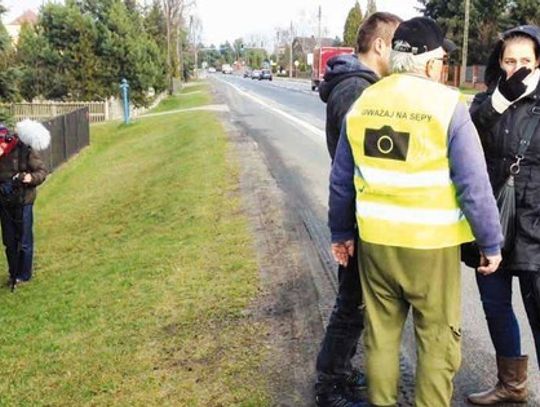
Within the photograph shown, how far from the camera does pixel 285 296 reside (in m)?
5.15

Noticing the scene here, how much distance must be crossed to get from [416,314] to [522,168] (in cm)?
87

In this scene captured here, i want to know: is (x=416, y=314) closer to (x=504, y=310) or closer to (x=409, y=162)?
(x=409, y=162)

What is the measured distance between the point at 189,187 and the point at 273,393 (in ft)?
24.5

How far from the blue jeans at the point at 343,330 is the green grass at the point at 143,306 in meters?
0.55

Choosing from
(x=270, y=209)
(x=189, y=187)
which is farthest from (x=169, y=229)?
(x=189, y=187)

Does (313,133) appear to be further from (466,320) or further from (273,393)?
(273,393)

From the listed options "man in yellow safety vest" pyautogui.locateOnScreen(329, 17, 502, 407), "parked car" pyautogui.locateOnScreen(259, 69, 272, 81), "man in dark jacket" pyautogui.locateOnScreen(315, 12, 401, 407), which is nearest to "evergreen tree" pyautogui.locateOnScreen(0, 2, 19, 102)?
"man in dark jacket" pyautogui.locateOnScreen(315, 12, 401, 407)

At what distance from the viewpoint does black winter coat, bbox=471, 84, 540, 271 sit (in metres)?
3.01

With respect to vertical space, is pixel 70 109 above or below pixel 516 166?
below

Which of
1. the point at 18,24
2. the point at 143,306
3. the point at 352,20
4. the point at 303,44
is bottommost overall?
the point at 143,306

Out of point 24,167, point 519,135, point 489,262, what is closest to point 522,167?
point 519,135

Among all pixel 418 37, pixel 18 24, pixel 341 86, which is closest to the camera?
pixel 418 37

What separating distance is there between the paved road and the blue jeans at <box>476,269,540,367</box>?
391 millimetres

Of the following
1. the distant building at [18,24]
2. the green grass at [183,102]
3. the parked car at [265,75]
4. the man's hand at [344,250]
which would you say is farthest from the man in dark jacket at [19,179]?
the parked car at [265,75]
